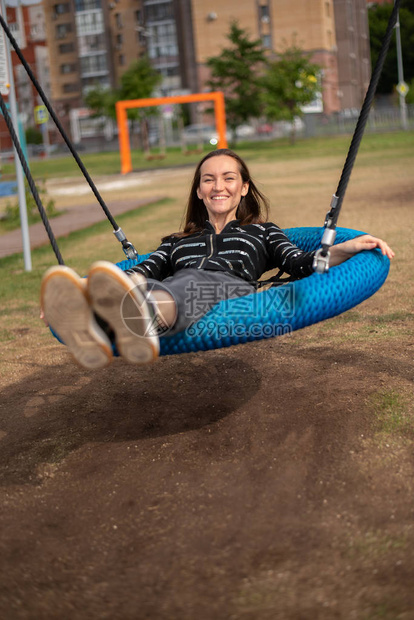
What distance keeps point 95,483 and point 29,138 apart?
2450 inches

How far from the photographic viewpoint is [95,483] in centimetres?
253

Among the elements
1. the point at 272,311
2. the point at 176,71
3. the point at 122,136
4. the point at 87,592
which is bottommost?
the point at 87,592

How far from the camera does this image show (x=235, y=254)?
307cm

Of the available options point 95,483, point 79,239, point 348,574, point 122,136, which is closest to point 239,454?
point 95,483

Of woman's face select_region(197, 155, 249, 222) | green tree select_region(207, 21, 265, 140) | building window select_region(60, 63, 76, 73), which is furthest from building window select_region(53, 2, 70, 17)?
woman's face select_region(197, 155, 249, 222)

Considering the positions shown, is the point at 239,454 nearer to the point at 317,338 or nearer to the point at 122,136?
the point at 317,338

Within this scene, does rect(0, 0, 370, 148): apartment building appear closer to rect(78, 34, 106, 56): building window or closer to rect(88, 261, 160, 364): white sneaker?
rect(78, 34, 106, 56): building window

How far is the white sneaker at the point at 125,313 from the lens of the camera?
2.21m

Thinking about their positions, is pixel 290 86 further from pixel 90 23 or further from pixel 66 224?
pixel 90 23

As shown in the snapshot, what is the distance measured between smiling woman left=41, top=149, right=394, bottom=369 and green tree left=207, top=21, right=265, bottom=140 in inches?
1187

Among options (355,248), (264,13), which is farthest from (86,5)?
(355,248)

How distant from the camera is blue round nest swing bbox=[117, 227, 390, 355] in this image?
244 centimetres

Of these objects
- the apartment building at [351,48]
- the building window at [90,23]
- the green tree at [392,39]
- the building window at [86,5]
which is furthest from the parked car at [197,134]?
the building window at [86,5]

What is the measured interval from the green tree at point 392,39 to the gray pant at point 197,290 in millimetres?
51449
